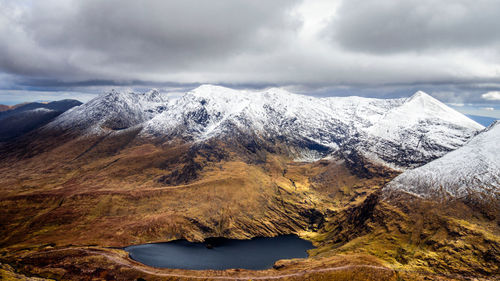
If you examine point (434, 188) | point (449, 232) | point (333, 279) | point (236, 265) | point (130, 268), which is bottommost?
point (236, 265)

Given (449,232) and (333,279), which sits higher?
(449,232)

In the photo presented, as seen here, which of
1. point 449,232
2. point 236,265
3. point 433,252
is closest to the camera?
point 433,252

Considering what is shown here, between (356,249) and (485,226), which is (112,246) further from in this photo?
(485,226)

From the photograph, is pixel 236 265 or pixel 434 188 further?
pixel 434 188

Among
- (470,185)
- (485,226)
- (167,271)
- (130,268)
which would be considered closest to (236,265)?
(167,271)

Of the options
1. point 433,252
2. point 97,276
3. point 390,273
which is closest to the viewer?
point 390,273

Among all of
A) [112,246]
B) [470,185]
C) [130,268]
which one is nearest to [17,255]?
[112,246]

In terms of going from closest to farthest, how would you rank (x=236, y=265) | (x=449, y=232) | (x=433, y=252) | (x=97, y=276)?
(x=97, y=276), (x=433, y=252), (x=449, y=232), (x=236, y=265)

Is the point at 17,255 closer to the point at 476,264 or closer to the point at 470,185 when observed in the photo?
the point at 476,264

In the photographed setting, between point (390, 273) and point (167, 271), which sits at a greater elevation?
point (390, 273)
